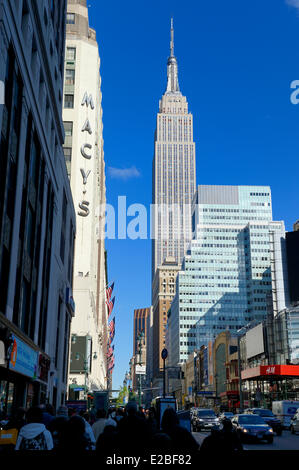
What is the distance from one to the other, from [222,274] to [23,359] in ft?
481

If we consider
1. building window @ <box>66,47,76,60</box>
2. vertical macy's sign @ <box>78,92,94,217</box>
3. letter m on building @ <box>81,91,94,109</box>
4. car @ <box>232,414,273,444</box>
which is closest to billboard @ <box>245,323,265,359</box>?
vertical macy's sign @ <box>78,92,94,217</box>

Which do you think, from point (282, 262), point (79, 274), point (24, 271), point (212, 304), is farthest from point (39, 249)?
point (212, 304)

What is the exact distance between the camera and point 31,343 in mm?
29203

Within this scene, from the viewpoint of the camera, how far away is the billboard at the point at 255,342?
270 ft

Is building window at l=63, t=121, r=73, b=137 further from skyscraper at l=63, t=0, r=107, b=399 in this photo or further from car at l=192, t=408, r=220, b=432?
car at l=192, t=408, r=220, b=432

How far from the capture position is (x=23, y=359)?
1051 inches

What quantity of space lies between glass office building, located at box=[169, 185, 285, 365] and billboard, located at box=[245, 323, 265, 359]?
71.1m

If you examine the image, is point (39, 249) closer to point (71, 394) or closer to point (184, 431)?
point (184, 431)

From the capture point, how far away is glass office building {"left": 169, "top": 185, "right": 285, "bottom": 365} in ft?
536

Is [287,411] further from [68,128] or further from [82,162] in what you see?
[68,128]

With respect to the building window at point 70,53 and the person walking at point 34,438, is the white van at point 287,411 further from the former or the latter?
the building window at point 70,53

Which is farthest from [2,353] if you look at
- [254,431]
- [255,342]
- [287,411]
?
[255,342]

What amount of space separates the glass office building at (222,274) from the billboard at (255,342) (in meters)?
71.1

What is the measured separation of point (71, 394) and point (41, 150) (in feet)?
171
